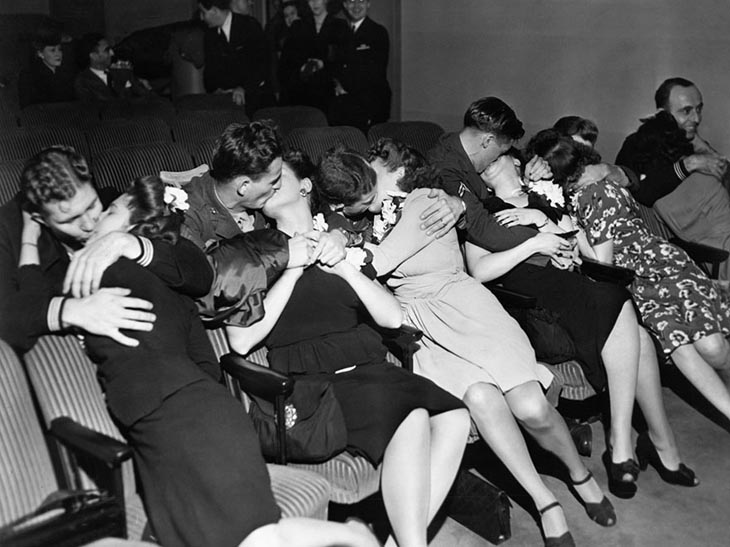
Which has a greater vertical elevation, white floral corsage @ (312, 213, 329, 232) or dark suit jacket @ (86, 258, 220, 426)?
white floral corsage @ (312, 213, 329, 232)

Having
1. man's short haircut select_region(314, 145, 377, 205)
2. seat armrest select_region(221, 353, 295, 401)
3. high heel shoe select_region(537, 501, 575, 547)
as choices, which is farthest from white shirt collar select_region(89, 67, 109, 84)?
high heel shoe select_region(537, 501, 575, 547)

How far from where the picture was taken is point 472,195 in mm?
2967

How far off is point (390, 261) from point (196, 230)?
1.89 ft

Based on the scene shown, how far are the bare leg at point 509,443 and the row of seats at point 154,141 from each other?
1638mm

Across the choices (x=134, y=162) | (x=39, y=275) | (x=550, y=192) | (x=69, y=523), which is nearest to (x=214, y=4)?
(x=134, y=162)

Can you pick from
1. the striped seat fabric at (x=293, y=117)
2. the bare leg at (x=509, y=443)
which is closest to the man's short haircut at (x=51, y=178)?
the bare leg at (x=509, y=443)

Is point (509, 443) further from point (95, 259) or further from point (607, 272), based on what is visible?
point (95, 259)

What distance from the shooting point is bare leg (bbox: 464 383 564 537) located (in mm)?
2461

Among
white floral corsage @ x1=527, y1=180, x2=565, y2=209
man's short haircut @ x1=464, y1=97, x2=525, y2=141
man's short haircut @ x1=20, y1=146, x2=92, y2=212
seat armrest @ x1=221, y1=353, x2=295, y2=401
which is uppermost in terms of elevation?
man's short haircut @ x1=20, y1=146, x2=92, y2=212

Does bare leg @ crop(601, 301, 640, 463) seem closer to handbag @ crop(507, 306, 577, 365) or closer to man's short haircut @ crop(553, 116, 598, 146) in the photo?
handbag @ crop(507, 306, 577, 365)

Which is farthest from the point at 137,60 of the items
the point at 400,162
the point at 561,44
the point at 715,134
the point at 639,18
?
the point at 400,162

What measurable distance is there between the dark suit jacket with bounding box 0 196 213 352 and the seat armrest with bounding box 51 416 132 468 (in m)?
0.22

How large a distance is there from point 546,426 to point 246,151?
3.78ft

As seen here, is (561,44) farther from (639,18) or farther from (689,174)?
(689,174)
